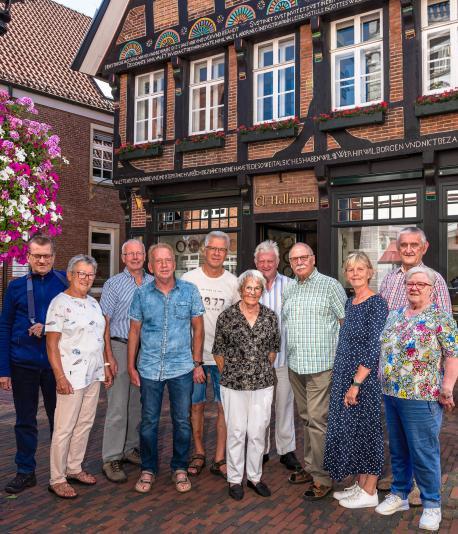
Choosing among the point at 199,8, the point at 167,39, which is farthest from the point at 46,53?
the point at 199,8

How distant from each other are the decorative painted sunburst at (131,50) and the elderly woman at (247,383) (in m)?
10.1

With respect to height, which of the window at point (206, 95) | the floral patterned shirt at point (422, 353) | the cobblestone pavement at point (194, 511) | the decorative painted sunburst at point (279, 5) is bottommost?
the cobblestone pavement at point (194, 511)

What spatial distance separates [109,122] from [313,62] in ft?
37.4

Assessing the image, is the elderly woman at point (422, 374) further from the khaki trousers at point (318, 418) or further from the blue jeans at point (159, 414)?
the blue jeans at point (159, 414)

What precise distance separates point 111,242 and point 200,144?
9507 millimetres

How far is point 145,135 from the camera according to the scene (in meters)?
12.9

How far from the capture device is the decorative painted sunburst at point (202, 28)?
11.6 m

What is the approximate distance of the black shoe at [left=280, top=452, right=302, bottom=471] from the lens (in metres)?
4.79

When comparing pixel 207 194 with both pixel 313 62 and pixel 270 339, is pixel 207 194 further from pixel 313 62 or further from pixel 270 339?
pixel 270 339

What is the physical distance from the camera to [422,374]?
3.54 metres

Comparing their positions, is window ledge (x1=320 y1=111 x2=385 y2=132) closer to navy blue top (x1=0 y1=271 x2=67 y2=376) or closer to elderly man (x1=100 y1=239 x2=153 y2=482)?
elderly man (x1=100 y1=239 x2=153 y2=482)

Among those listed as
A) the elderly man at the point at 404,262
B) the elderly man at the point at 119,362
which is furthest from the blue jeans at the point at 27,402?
the elderly man at the point at 404,262

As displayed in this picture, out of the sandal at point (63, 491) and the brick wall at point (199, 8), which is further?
the brick wall at point (199, 8)

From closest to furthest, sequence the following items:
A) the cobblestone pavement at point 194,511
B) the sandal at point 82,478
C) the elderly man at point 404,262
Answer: the cobblestone pavement at point 194,511, the elderly man at point 404,262, the sandal at point 82,478
